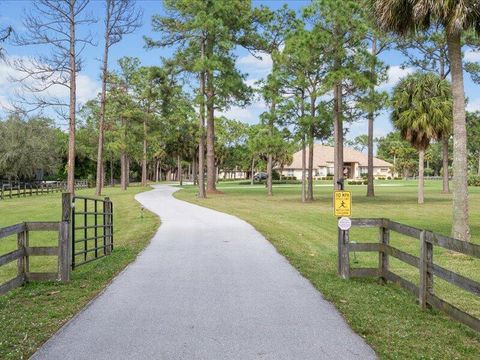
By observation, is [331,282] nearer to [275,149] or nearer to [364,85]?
[364,85]

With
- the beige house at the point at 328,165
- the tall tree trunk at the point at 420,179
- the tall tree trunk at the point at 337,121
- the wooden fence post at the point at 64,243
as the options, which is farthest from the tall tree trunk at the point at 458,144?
the beige house at the point at 328,165

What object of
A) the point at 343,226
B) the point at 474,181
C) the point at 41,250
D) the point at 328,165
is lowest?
the point at 41,250

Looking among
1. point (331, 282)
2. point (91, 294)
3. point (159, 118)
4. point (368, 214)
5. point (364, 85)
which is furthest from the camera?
point (159, 118)

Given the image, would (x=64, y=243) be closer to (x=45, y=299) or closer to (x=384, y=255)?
(x=45, y=299)

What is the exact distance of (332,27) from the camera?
3009 cm

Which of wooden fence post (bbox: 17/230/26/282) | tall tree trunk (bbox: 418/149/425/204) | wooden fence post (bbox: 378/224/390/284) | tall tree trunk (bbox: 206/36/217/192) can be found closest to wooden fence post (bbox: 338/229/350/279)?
wooden fence post (bbox: 378/224/390/284)

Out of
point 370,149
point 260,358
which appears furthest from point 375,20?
point 370,149

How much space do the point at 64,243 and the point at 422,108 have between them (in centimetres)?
2817

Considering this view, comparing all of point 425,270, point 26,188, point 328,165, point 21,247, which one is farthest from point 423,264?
point 328,165

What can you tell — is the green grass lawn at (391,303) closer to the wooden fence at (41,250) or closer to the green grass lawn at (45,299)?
the green grass lawn at (45,299)

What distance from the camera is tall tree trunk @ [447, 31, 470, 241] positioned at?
1270 cm

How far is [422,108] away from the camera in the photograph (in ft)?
105

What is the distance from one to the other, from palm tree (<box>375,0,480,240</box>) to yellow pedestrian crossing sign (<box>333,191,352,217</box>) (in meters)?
5.45

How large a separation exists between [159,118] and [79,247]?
45.7m
